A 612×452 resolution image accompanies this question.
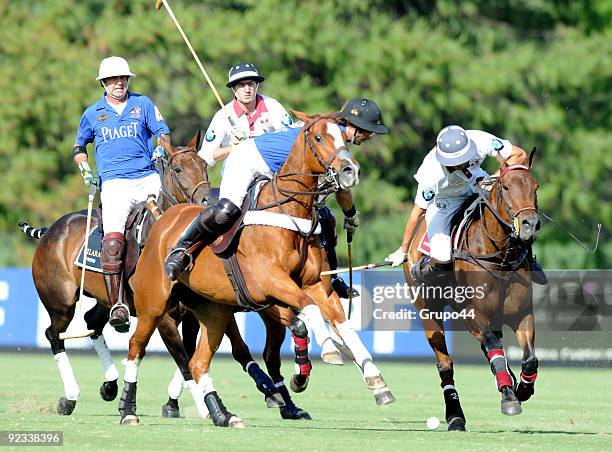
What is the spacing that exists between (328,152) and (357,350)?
1.37 metres

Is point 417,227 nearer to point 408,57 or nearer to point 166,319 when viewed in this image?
point 166,319

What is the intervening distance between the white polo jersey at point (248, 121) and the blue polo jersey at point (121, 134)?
1.55ft

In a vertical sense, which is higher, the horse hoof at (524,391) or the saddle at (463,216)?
the saddle at (463,216)

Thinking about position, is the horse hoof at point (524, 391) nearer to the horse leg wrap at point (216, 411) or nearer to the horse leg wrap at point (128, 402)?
the horse leg wrap at point (216, 411)

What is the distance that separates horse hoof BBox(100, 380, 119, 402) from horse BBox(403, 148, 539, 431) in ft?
9.39

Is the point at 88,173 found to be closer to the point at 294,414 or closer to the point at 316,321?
the point at 294,414

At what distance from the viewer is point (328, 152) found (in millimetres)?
9797

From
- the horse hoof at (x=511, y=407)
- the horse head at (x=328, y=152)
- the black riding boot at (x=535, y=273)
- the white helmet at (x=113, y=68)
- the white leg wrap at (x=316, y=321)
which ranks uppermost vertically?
the white helmet at (x=113, y=68)

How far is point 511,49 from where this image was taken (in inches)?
1102

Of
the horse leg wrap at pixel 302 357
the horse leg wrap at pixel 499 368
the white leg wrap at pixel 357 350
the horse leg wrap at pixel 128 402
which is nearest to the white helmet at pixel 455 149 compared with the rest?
the horse leg wrap at pixel 499 368

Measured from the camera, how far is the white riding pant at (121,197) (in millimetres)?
12094

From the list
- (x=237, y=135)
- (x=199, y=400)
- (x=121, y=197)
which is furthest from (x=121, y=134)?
(x=199, y=400)

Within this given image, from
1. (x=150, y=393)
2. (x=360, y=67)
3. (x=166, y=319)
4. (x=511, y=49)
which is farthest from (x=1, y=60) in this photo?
(x=166, y=319)

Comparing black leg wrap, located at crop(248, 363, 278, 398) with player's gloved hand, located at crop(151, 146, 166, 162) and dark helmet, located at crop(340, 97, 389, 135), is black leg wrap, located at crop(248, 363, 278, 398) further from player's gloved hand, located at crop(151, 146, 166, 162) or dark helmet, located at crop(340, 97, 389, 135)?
dark helmet, located at crop(340, 97, 389, 135)
